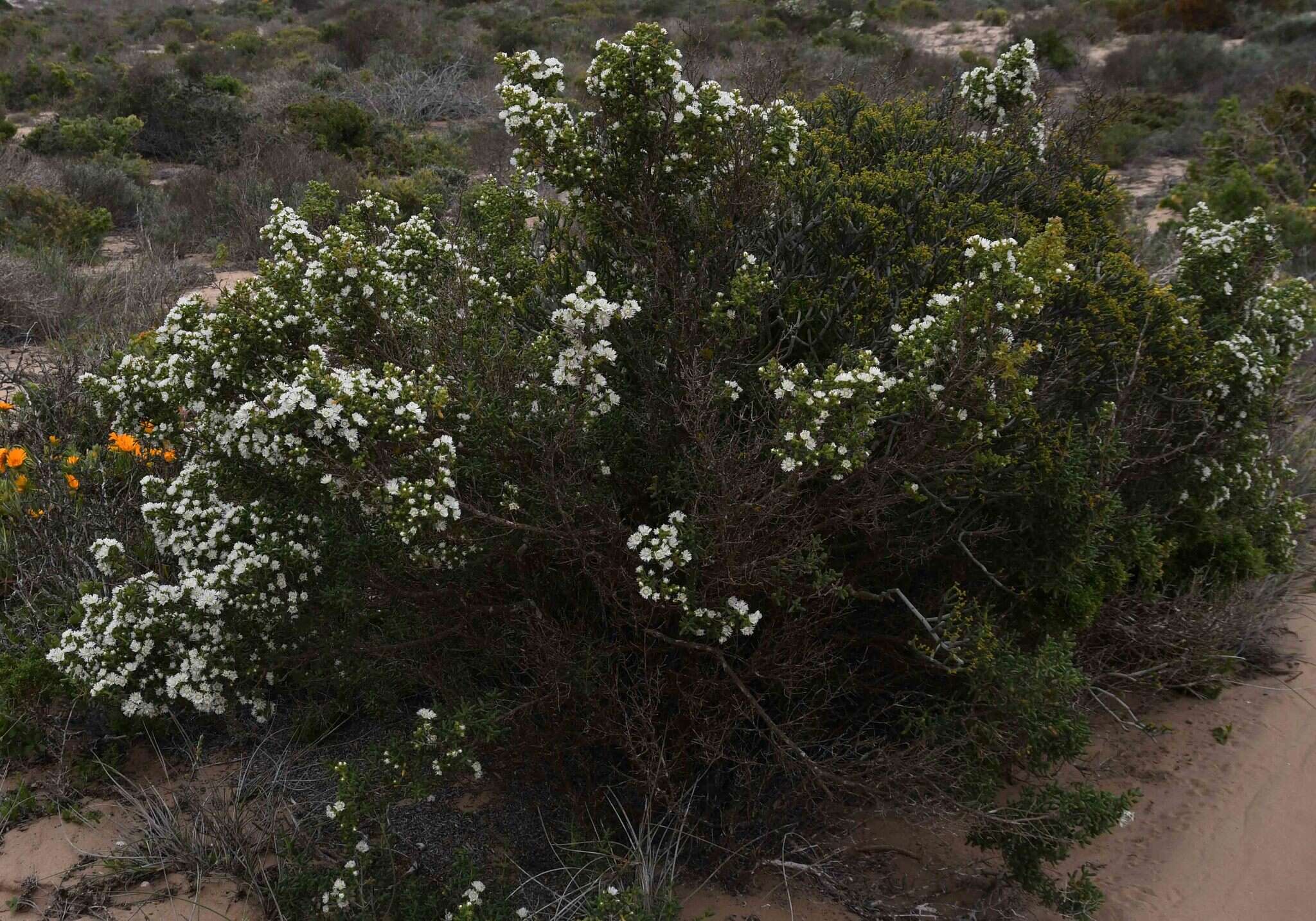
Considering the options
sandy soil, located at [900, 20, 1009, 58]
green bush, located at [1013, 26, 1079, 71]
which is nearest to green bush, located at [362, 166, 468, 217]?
green bush, located at [1013, 26, 1079, 71]

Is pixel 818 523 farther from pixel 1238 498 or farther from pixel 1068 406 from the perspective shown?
pixel 1238 498

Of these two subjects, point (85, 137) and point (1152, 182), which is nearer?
point (85, 137)

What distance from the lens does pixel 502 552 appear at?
3250mm

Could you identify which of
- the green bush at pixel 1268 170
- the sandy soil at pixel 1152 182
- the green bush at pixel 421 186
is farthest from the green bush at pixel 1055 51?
the green bush at pixel 421 186

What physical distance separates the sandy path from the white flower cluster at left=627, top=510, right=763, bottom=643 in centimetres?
181

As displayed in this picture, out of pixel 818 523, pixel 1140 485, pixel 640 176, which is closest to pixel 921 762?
pixel 818 523

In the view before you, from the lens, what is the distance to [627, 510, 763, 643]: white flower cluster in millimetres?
2951

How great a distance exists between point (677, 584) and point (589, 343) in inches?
33.5

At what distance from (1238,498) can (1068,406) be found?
4.16 ft

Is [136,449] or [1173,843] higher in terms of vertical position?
[136,449]

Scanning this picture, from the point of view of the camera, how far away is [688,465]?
3.27m

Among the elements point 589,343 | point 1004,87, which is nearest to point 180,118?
point 1004,87

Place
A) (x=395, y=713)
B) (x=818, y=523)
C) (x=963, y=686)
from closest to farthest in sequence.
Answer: (x=818, y=523) < (x=963, y=686) < (x=395, y=713)

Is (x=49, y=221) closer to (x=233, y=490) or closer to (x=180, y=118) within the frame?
(x=180, y=118)
